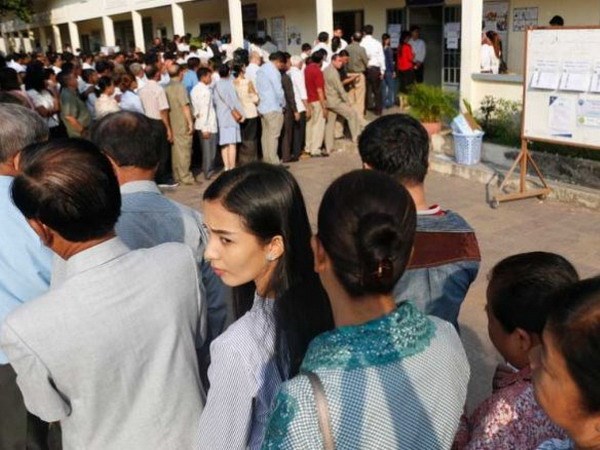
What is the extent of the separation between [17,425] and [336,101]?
7930 millimetres

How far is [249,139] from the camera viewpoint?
361 inches

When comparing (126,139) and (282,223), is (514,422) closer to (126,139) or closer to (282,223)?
(282,223)

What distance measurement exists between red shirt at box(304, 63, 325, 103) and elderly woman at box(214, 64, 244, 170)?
1.29 meters

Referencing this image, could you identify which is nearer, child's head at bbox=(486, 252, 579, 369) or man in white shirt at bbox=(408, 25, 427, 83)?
child's head at bbox=(486, 252, 579, 369)

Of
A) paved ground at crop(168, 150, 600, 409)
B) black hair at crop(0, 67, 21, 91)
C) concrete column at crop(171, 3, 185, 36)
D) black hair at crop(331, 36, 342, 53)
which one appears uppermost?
concrete column at crop(171, 3, 185, 36)

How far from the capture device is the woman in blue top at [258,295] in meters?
1.37

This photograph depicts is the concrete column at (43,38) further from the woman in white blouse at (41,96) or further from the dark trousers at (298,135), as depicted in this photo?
the woman in white blouse at (41,96)

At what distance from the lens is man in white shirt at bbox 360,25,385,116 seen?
10.9 metres

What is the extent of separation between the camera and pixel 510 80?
8219mm

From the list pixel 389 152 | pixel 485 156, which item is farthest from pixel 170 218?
pixel 485 156

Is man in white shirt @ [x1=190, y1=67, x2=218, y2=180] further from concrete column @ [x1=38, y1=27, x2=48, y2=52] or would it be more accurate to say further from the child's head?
concrete column @ [x1=38, y1=27, x2=48, y2=52]

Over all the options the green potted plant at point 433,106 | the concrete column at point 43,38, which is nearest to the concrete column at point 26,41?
the concrete column at point 43,38

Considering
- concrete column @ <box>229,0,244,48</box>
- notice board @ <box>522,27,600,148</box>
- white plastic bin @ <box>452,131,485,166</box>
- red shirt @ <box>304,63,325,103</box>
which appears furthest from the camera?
concrete column @ <box>229,0,244,48</box>

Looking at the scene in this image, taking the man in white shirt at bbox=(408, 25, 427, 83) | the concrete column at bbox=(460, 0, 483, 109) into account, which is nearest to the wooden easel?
the concrete column at bbox=(460, 0, 483, 109)
